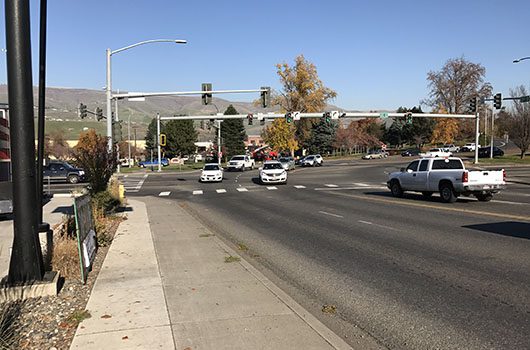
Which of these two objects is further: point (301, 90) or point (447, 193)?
point (301, 90)

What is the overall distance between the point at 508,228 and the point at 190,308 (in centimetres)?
949

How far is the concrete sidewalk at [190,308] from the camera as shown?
4875 mm

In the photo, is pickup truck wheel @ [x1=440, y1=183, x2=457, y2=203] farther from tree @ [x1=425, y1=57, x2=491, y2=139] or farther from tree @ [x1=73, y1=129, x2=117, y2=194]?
tree @ [x1=425, y1=57, x2=491, y2=139]

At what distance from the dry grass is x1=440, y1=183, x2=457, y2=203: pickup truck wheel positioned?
15580mm

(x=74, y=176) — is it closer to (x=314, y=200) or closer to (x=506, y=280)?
→ (x=314, y=200)

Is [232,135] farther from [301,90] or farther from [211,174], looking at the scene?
[211,174]

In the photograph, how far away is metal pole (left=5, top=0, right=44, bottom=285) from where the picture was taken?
6207mm

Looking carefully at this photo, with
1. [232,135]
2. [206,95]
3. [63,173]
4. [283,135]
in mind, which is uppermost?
[206,95]

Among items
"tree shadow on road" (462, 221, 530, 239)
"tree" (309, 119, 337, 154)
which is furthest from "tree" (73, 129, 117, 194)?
"tree" (309, 119, 337, 154)

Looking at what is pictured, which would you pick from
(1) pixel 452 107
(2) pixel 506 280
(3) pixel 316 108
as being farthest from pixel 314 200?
(1) pixel 452 107

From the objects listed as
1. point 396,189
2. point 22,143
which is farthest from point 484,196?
point 22,143

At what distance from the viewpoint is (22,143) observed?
20.9 feet

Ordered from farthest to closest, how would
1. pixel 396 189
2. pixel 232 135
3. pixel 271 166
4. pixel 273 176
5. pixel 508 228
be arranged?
pixel 232 135
pixel 271 166
pixel 273 176
pixel 396 189
pixel 508 228

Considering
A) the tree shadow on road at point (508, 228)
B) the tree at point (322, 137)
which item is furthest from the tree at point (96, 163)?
the tree at point (322, 137)
